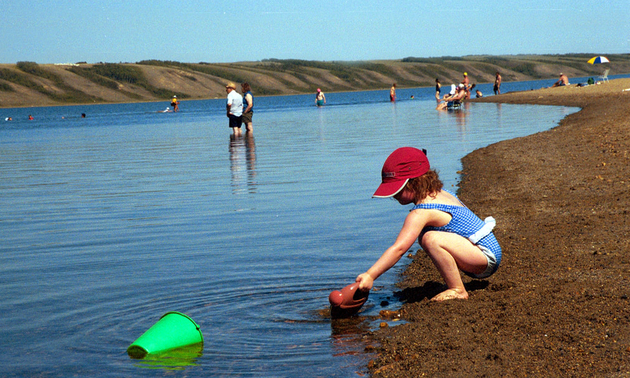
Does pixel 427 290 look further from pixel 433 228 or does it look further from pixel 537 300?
pixel 537 300

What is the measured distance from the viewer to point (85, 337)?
4727mm

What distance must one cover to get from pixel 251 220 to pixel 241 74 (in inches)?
7385

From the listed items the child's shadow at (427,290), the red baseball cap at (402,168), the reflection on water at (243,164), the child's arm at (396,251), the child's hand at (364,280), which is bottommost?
the child's shadow at (427,290)

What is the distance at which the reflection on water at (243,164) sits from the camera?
38.5 ft

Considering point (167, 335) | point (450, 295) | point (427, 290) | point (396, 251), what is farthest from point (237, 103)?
point (167, 335)

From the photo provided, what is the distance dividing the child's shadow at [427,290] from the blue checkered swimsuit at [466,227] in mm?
380

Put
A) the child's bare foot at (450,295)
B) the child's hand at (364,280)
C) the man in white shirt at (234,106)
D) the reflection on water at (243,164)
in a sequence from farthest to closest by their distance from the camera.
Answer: the man in white shirt at (234,106), the reflection on water at (243,164), the child's bare foot at (450,295), the child's hand at (364,280)

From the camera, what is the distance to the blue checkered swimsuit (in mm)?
4840

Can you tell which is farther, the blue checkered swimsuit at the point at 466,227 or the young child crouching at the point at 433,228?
the blue checkered swimsuit at the point at 466,227

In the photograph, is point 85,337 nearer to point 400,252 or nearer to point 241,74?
point 400,252

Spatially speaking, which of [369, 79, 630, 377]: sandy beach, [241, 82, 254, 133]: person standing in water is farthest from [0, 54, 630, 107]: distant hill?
[369, 79, 630, 377]: sandy beach

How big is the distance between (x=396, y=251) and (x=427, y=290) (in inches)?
33.6

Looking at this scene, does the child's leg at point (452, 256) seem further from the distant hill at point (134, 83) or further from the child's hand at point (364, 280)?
the distant hill at point (134, 83)

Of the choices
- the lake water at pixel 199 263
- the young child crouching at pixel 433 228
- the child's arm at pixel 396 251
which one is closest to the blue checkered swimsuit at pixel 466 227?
Result: the young child crouching at pixel 433 228
